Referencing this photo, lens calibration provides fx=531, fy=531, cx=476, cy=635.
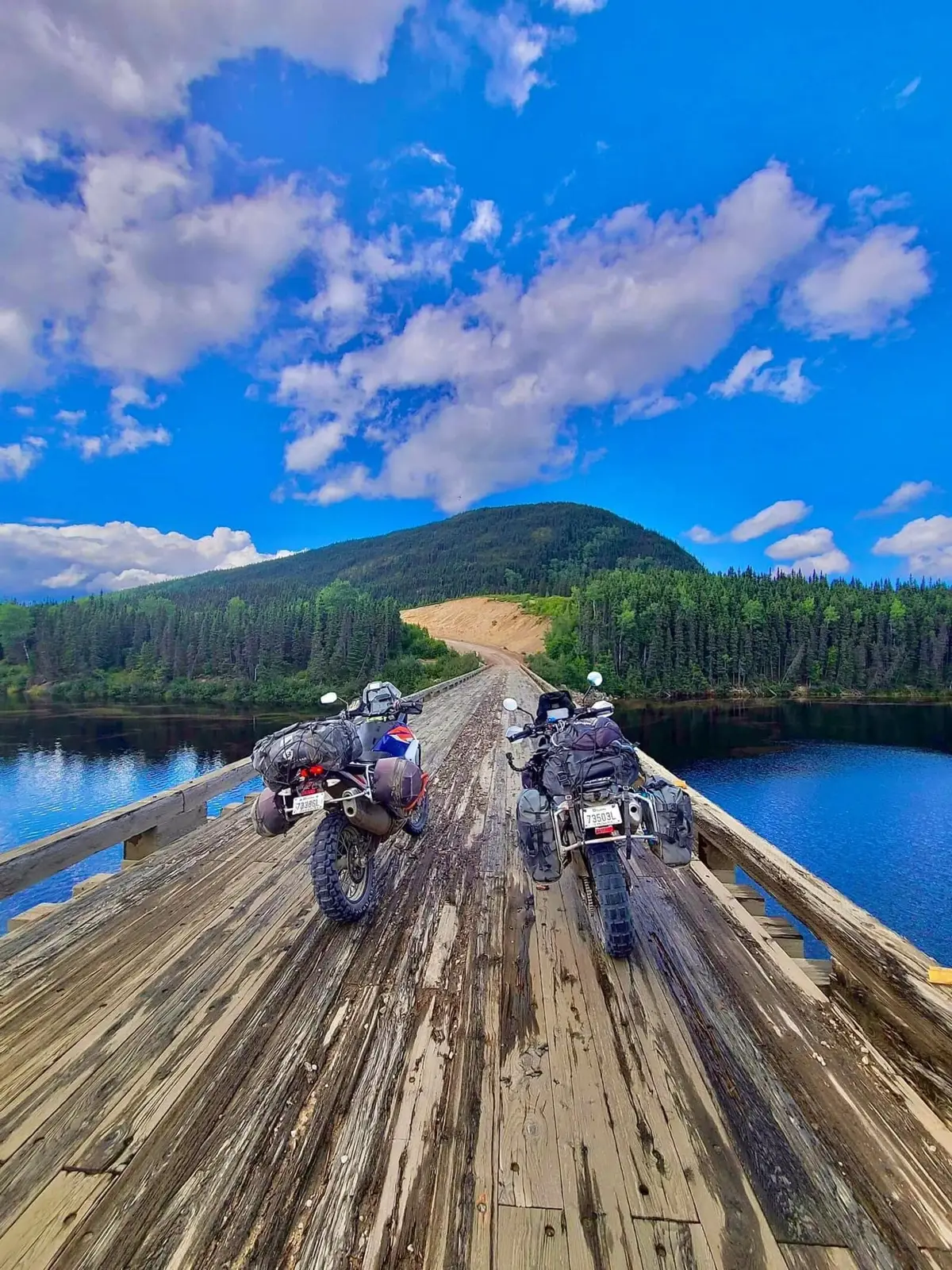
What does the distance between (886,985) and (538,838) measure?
6.19 feet

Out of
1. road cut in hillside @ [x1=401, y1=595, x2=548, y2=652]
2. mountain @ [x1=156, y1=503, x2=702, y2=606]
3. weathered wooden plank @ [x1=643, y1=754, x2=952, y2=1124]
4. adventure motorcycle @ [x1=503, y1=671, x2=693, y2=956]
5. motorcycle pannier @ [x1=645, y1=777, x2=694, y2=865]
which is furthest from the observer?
mountain @ [x1=156, y1=503, x2=702, y2=606]

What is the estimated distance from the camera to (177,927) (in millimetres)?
3684

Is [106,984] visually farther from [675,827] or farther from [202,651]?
[202,651]

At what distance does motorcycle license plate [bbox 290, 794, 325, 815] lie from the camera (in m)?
3.56

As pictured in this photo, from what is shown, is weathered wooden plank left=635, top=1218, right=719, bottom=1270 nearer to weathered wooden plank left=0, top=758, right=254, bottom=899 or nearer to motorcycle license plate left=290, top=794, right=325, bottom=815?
motorcycle license plate left=290, top=794, right=325, bottom=815

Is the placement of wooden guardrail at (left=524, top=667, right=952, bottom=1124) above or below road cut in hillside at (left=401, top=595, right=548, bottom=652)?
below

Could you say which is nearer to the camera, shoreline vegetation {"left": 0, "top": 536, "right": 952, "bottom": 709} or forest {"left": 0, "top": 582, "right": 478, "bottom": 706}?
forest {"left": 0, "top": 582, "right": 478, "bottom": 706}

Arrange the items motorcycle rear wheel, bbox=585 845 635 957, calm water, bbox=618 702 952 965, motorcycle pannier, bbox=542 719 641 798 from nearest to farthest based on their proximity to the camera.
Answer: motorcycle rear wheel, bbox=585 845 635 957, motorcycle pannier, bbox=542 719 641 798, calm water, bbox=618 702 952 965

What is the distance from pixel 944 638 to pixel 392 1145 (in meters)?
89.7

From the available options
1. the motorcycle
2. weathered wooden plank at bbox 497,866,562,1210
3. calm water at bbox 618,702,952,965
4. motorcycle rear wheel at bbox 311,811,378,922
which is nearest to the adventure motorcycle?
weathered wooden plank at bbox 497,866,562,1210

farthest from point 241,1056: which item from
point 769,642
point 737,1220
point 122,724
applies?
point 769,642

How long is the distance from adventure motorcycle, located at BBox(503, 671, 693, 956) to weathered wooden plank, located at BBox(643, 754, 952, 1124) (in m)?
0.75

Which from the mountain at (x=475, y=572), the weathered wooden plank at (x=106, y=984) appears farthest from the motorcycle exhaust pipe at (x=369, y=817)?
the mountain at (x=475, y=572)

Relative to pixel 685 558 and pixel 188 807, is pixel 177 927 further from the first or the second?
pixel 685 558
